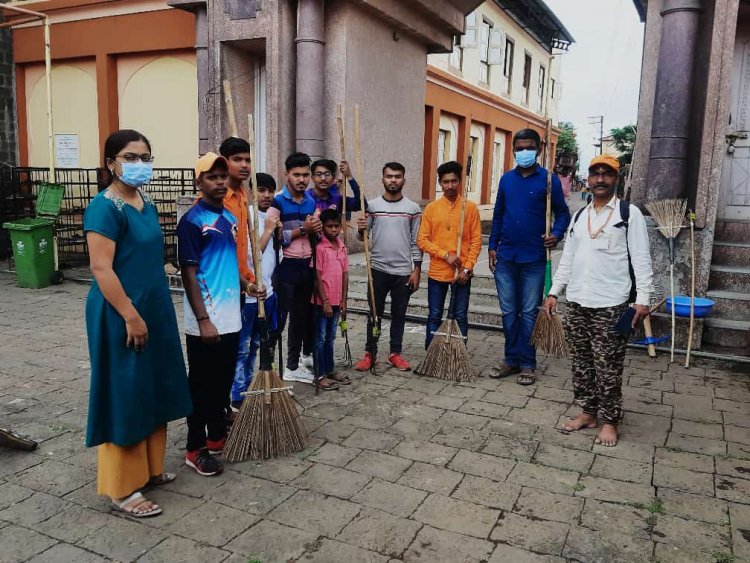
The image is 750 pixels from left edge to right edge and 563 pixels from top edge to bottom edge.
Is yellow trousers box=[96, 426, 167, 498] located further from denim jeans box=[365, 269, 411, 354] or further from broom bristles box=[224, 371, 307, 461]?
denim jeans box=[365, 269, 411, 354]

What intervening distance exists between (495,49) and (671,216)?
1420 cm

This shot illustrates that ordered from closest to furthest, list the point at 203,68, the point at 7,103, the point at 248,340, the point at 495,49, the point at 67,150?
1. the point at 248,340
2. the point at 203,68
3. the point at 67,150
4. the point at 7,103
5. the point at 495,49

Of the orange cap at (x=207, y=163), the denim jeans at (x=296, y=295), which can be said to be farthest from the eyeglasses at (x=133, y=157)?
the denim jeans at (x=296, y=295)

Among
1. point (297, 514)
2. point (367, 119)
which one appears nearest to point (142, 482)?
point (297, 514)

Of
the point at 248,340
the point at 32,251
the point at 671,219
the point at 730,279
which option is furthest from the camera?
the point at 32,251

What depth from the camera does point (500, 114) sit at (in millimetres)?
20219

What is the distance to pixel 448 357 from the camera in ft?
17.5

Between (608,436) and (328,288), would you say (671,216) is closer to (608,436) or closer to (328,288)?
(608,436)

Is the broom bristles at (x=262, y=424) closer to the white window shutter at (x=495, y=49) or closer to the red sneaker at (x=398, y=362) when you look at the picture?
the red sneaker at (x=398, y=362)

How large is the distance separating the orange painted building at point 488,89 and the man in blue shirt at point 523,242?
31.8 feet

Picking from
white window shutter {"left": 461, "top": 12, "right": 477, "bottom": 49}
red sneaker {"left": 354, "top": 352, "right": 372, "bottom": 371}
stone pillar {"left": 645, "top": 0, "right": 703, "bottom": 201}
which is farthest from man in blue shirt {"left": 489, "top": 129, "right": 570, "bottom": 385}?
white window shutter {"left": 461, "top": 12, "right": 477, "bottom": 49}

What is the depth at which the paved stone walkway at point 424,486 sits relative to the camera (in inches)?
113

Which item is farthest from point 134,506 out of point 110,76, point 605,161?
point 110,76

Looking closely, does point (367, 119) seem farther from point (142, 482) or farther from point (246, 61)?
point (142, 482)
